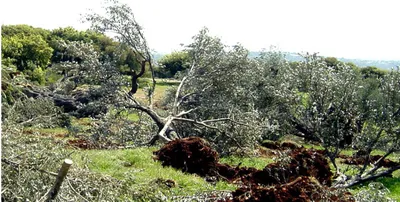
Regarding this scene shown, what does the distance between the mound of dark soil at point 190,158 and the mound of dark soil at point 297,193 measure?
2.99 metres

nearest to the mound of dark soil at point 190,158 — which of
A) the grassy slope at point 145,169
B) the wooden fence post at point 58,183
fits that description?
the grassy slope at point 145,169

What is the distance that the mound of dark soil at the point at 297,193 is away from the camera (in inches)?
266

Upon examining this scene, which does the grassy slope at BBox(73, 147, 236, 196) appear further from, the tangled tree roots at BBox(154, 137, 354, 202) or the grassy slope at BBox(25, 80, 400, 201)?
the tangled tree roots at BBox(154, 137, 354, 202)

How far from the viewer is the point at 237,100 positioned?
1538cm

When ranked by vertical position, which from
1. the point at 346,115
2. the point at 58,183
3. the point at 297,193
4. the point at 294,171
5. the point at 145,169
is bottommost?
the point at 294,171

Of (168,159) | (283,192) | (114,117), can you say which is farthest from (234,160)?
(283,192)

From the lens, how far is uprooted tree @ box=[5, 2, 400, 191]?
490 inches

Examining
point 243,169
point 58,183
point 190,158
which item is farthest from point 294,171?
point 58,183

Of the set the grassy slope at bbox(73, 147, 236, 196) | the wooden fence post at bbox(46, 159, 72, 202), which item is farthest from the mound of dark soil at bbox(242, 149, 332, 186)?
the wooden fence post at bbox(46, 159, 72, 202)

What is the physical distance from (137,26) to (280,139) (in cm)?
790

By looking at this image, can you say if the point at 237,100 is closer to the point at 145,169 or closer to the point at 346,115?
the point at 346,115

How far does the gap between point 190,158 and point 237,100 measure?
218 inches

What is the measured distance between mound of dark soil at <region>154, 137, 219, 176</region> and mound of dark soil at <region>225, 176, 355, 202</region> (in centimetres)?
299

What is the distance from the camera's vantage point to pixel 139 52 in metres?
14.9
